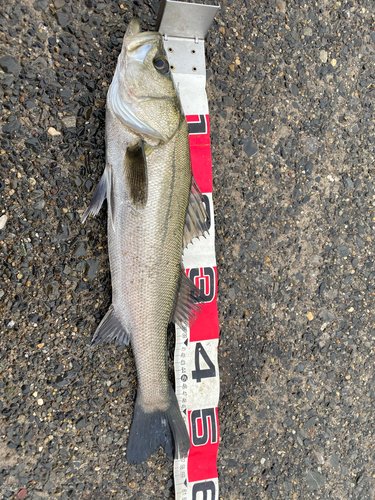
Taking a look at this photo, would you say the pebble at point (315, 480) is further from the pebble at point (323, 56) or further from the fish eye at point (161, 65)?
the pebble at point (323, 56)

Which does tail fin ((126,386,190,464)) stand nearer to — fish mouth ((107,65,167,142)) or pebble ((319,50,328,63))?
fish mouth ((107,65,167,142))

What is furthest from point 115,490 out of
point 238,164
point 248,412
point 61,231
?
point 238,164

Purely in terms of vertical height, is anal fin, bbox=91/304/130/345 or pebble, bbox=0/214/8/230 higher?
pebble, bbox=0/214/8/230

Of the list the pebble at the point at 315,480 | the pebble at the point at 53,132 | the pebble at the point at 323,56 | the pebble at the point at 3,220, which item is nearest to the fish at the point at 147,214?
the pebble at the point at 53,132

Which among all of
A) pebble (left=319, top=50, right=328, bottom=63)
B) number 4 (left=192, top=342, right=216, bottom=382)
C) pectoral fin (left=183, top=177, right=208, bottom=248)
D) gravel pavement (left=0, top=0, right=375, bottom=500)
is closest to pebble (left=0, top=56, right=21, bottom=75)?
gravel pavement (left=0, top=0, right=375, bottom=500)

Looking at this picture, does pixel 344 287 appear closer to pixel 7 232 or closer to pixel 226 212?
pixel 226 212

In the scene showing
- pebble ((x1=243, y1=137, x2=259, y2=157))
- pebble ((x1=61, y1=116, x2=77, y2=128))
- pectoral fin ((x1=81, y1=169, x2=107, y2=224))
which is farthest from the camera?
pebble ((x1=243, y1=137, x2=259, y2=157))
